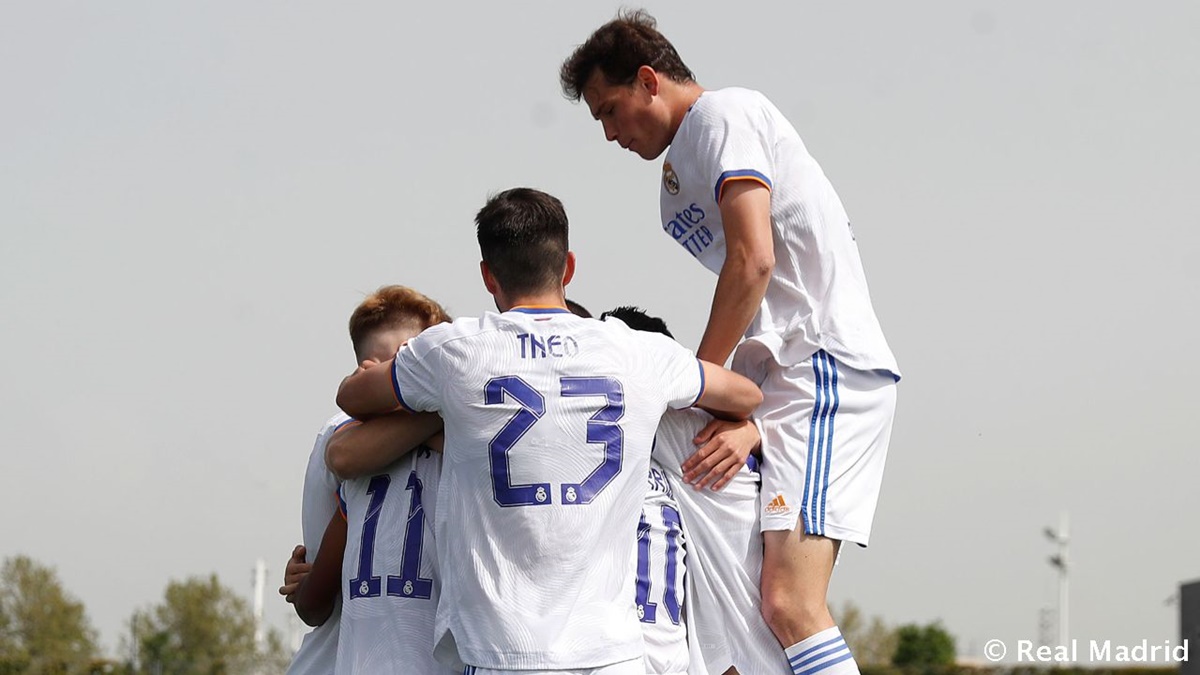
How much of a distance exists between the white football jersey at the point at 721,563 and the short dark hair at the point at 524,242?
2.62 feet

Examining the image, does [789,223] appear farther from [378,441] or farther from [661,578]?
[378,441]

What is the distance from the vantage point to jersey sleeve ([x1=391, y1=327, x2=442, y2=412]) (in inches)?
164

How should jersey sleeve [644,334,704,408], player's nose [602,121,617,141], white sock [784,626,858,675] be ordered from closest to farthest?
1. jersey sleeve [644,334,704,408]
2. white sock [784,626,858,675]
3. player's nose [602,121,617,141]

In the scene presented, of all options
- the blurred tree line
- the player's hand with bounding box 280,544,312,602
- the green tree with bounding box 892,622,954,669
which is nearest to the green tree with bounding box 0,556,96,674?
the blurred tree line

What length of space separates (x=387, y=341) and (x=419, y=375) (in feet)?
2.27

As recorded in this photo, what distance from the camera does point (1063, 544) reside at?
67.1 meters

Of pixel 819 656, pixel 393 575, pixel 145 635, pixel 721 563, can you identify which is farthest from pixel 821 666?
pixel 145 635

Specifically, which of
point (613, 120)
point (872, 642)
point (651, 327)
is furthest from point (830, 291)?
point (872, 642)

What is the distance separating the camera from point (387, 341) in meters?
4.84

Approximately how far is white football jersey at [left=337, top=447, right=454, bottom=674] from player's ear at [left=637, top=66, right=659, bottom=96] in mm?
1517

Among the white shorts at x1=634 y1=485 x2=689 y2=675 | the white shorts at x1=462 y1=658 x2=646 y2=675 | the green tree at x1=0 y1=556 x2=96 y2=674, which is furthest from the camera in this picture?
the green tree at x1=0 y1=556 x2=96 y2=674

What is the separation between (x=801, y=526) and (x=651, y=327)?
0.87 m

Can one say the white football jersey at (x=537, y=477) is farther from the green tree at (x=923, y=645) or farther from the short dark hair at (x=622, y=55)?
the green tree at (x=923, y=645)

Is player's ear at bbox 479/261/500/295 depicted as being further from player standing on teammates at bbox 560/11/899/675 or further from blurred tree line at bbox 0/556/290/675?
blurred tree line at bbox 0/556/290/675
